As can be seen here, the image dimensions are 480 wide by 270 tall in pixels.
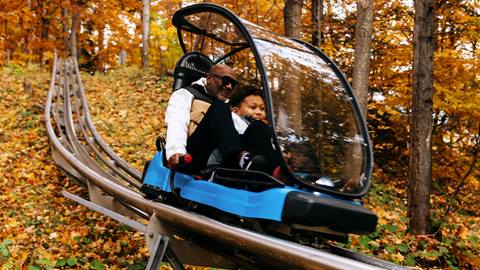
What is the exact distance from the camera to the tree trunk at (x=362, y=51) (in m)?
6.87

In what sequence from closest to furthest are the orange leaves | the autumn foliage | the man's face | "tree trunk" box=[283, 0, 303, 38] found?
1. the man's face
2. the orange leaves
3. the autumn foliage
4. "tree trunk" box=[283, 0, 303, 38]

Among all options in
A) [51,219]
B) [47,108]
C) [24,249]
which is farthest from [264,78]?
[47,108]

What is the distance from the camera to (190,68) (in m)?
4.77

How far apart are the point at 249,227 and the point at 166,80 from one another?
12.8m

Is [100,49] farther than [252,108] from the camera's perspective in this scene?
Yes

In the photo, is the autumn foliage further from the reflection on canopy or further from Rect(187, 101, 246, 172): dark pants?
the reflection on canopy

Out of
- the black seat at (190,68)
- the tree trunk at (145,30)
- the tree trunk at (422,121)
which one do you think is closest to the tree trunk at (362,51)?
the tree trunk at (422,121)

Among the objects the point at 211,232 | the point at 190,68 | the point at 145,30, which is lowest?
the point at 211,232

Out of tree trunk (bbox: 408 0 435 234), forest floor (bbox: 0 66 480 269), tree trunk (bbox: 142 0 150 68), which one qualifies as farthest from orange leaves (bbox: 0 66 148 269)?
tree trunk (bbox: 142 0 150 68)

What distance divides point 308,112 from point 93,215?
12.5 ft

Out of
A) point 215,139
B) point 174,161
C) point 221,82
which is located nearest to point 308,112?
point 215,139

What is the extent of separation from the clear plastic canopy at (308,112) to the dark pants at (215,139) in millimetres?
414

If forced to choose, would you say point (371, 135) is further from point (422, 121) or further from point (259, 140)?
point (259, 140)

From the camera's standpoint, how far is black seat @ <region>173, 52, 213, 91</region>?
15.5ft
